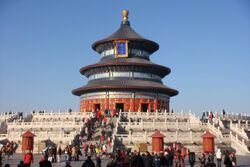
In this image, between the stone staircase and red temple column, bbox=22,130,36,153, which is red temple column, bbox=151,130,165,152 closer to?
the stone staircase

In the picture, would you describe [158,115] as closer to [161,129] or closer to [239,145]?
[161,129]

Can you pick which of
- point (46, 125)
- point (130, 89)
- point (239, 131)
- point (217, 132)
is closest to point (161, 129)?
point (217, 132)

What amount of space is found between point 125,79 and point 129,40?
647 centimetres

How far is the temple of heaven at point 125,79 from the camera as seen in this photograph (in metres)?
50.6

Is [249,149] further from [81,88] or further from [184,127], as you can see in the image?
[81,88]

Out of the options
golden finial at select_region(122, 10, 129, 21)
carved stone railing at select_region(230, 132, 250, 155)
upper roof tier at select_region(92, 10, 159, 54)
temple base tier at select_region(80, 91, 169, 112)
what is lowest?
carved stone railing at select_region(230, 132, 250, 155)

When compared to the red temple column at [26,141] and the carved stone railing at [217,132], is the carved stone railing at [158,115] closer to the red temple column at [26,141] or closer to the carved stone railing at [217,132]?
the carved stone railing at [217,132]

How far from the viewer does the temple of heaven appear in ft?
166

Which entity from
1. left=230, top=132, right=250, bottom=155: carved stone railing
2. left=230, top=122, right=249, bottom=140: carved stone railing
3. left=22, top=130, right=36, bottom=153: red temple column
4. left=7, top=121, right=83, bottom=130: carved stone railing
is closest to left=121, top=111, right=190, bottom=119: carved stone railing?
left=230, top=122, right=249, bottom=140: carved stone railing

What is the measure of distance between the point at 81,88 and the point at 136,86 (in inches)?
338

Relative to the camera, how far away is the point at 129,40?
54.8 metres

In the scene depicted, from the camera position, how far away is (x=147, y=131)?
1282 inches

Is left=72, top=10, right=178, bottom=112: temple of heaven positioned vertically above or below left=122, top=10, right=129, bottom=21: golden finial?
below

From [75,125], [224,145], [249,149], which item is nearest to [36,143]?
[75,125]
